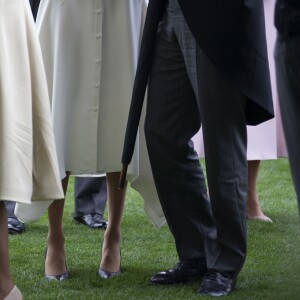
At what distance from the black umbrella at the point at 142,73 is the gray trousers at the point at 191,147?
42 millimetres

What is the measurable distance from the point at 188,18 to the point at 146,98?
704 millimetres

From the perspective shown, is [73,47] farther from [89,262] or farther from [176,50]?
[89,262]

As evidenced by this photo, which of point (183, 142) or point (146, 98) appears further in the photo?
point (146, 98)

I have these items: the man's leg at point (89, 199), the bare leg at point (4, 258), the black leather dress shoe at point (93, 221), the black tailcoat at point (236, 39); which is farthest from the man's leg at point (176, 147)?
the man's leg at point (89, 199)

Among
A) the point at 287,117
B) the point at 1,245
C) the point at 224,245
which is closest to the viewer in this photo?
the point at 287,117

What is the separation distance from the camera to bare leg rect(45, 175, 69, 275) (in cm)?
473

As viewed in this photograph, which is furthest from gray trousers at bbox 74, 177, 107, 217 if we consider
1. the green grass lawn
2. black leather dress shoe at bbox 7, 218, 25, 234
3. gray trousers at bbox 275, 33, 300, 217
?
gray trousers at bbox 275, 33, 300, 217

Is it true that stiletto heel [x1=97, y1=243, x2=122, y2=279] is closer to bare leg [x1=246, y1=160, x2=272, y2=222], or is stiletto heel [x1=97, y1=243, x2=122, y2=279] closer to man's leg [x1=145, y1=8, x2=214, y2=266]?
man's leg [x1=145, y1=8, x2=214, y2=266]

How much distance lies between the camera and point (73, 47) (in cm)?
470

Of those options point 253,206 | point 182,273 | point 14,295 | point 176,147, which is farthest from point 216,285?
point 253,206

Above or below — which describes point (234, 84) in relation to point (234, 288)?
above

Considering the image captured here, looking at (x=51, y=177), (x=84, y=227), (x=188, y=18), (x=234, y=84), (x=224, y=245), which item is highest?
(x=188, y=18)

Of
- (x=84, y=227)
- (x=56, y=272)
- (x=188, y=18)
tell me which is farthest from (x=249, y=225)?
(x=188, y=18)

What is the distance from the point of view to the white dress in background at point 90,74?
4684 millimetres
